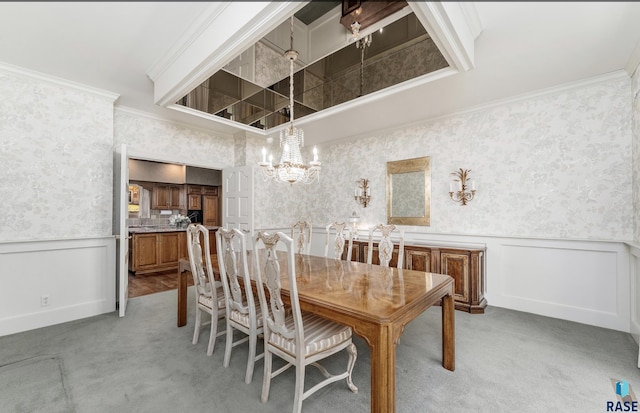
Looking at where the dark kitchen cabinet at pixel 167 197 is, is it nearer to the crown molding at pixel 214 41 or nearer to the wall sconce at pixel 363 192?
the crown molding at pixel 214 41

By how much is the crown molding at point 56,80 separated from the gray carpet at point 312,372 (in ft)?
8.16

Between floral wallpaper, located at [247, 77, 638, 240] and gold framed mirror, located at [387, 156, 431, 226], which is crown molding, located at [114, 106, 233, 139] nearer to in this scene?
floral wallpaper, located at [247, 77, 638, 240]

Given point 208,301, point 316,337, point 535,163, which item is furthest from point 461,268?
point 208,301

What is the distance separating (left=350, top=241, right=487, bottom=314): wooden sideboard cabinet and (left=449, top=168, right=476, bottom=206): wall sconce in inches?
27.6

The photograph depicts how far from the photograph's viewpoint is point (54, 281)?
287 centimetres

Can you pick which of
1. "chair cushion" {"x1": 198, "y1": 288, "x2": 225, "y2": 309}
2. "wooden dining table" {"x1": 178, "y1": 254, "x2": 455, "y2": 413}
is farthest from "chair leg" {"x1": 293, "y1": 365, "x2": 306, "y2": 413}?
"chair cushion" {"x1": 198, "y1": 288, "x2": 225, "y2": 309}

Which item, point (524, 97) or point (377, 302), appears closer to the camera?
point (377, 302)

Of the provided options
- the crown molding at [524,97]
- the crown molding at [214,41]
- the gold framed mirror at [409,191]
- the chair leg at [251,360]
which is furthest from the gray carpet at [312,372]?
the crown molding at [524,97]

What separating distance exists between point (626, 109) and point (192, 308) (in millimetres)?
5019

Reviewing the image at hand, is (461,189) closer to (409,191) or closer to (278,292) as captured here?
(409,191)

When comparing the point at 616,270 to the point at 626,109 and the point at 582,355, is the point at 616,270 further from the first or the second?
the point at 626,109

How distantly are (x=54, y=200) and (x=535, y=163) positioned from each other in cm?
517

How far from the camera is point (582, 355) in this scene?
2209 millimetres

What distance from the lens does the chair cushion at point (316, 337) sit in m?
1.61
